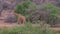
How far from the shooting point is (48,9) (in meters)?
15.7

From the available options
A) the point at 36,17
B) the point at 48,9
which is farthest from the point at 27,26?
the point at 48,9

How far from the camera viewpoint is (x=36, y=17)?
586 inches

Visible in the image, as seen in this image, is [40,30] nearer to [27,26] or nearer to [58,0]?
[27,26]

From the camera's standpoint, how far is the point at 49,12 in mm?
15422

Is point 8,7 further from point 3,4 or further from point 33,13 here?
point 33,13

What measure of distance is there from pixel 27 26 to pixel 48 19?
3768 millimetres

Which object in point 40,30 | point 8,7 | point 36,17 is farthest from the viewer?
point 8,7

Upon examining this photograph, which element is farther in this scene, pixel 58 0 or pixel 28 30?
pixel 58 0

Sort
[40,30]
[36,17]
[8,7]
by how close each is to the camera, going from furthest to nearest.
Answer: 1. [8,7]
2. [36,17]
3. [40,30]

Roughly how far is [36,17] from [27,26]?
137 inches

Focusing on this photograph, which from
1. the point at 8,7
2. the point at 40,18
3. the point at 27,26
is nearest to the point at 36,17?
the point at 40,18

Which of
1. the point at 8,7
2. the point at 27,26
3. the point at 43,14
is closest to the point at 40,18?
the point at 43,14

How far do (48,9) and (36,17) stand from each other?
1.16m

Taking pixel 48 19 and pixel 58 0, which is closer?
pixel 48 19
